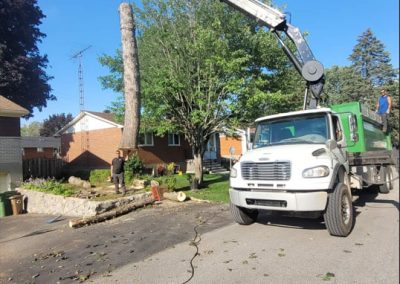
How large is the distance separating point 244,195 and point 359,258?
259cm

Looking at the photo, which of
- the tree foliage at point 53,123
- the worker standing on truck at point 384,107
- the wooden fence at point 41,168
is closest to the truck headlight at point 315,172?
the worker standing on truck at point 384,107

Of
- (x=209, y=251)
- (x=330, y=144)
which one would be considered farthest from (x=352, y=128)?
(x=209, y=251)

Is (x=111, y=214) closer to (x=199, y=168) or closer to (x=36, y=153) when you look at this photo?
(x=199, y=168)

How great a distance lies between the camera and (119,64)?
21.8 metres

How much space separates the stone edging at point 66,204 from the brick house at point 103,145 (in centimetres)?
1228

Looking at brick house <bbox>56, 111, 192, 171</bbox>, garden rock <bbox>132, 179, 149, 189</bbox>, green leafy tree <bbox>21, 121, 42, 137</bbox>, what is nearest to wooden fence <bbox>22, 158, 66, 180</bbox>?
brick house <bbox>56, 111, 192, 171</bbox>

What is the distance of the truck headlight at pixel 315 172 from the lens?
703 cm

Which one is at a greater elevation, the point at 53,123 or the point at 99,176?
the point at 53,123

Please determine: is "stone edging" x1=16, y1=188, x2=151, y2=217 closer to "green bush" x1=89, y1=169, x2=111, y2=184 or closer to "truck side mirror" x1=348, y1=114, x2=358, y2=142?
"green bush" x1=89, y1=169, x2=111, y2=184

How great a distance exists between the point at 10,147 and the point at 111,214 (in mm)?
10070

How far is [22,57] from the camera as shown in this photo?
108 ft

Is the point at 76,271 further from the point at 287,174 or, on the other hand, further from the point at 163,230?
the point at 287,174

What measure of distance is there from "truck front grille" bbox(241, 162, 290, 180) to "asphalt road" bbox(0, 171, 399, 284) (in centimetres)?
127

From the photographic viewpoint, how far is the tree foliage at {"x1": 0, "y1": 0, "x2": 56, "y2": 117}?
3198cm
